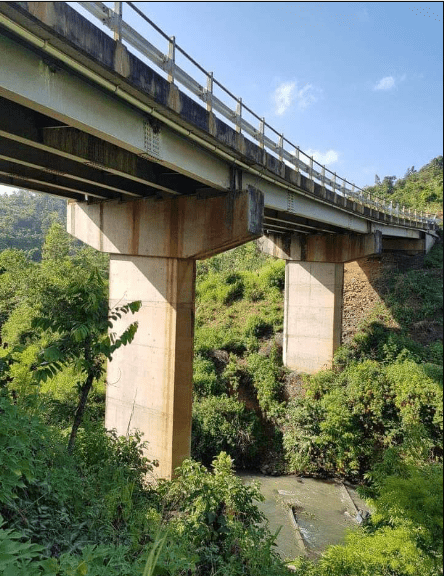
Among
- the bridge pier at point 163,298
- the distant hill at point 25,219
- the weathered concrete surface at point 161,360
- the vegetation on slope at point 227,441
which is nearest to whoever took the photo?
the vegetation on slope at point 227,441

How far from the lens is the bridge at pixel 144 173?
17.4ft

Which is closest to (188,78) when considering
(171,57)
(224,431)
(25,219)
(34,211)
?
(171,57)

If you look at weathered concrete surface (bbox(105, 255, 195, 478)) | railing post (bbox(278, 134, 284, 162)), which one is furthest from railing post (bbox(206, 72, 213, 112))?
weathered concrete surface (bbox(105, 255, 195, 478))

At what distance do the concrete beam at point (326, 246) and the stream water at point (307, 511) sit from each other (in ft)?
34.2

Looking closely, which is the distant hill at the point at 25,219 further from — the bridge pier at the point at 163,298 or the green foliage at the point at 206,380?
the green foliage at the point at 206,380

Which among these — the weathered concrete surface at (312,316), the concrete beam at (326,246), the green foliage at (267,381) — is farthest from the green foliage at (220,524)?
the concrete beam at (326,246)

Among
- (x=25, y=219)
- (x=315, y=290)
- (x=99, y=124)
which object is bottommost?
(x=315, y=290)

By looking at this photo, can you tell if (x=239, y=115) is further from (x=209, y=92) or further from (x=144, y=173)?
(x=144, y=173)

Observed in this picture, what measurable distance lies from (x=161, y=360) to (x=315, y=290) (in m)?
12.2

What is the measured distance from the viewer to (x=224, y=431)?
16344mm

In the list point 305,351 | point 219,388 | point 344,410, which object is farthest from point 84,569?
point 305,351

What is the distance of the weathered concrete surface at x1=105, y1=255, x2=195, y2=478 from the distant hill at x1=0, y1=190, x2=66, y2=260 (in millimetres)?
3884

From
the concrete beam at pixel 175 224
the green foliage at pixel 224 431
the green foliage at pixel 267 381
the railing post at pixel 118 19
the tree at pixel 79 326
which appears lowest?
the green foliage at pixel 224 431

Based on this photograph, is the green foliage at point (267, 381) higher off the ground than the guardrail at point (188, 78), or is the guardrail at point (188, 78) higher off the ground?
the guardrail at point (188, 78)
